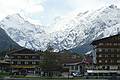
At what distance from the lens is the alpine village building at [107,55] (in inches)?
5664

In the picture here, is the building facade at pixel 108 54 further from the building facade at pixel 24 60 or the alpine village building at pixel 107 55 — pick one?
the building facade at pixel 24 60

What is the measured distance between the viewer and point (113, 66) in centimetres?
14450

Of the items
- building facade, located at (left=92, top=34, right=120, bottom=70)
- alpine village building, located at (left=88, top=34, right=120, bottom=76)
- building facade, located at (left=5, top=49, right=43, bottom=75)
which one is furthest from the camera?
building facade, located at (left=5, top=49, right=43, bottom=75)

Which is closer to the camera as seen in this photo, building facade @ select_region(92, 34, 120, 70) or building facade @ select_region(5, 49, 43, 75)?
building facade @ select_region(92, 34, 120, 70)

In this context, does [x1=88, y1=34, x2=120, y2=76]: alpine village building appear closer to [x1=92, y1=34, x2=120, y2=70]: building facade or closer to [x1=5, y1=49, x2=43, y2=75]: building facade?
[x1=92, y1=34, x2=120, y2=70]: building facade

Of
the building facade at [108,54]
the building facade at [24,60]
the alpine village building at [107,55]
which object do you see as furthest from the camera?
the building facade at [24,60]

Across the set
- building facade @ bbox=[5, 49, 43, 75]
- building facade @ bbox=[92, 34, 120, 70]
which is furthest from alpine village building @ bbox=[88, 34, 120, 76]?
building facade @ bbox=[5, 49, 43, 75]

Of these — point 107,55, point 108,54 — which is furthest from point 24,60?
point 108,54

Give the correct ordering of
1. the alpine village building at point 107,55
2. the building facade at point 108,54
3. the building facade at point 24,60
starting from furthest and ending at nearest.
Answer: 1. the building facade at point 24,60
2. the building facade at point 108,54
3. the alpine village building at point 107,55

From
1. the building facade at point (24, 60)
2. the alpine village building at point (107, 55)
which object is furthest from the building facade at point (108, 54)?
the building facade at point (24, 60)

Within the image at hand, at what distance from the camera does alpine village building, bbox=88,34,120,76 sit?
143875 millimetres

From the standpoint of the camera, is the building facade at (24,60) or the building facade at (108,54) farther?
the building facade at (24,60)

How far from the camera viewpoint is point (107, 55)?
144500mm

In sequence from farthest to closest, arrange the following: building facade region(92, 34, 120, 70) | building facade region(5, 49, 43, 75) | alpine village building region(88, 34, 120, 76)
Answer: building facade region(5, 49, 43, 75) → building facade region(92, 34, 120, 70) → alpine village building region(88, 34, 120, 76)
